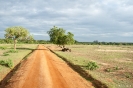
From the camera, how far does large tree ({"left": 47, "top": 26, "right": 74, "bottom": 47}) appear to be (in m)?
75.2

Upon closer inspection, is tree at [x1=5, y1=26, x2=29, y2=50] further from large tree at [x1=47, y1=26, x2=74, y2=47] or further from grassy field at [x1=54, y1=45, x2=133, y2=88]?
grassy field at [x1=54, y1=45, x2=133, y2=88]

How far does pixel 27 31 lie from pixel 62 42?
13198 mm

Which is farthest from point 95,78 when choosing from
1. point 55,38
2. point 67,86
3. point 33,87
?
point 55,38

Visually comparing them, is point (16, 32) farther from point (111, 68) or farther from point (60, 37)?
point (111, 68)

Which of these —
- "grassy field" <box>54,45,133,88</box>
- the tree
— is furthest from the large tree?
"grassy field" <box>54,45,133,88</box>

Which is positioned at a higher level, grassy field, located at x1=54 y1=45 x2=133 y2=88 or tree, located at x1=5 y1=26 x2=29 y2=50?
tree, located at x1=5 y1=26 x2=29 y2=50

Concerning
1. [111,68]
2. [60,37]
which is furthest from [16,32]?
[111,68]

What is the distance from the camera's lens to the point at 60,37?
7806 cm

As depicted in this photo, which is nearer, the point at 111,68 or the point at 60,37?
the point at 111,68

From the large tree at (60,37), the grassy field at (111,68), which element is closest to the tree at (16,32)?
the large tree at (60,37)

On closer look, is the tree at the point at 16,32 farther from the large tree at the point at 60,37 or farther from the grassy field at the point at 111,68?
the grassy field at the point at 111,68

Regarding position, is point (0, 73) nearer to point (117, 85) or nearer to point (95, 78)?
point (95, 78)

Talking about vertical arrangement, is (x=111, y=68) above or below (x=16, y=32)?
below

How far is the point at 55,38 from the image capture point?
261 feet
